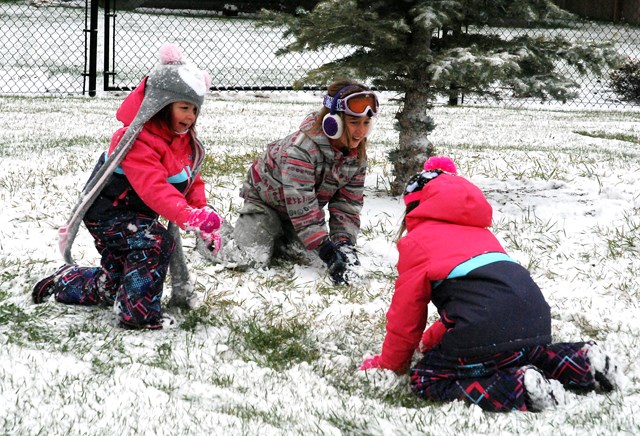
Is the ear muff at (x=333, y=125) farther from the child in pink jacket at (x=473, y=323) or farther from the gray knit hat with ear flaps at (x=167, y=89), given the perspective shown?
the child in pink jacket at (x=473, y=323)

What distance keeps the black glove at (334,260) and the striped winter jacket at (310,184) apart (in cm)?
5

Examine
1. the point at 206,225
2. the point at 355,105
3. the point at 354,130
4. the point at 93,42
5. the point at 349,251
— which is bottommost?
the point at 93,42

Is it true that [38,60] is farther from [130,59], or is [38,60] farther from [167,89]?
[167,89]

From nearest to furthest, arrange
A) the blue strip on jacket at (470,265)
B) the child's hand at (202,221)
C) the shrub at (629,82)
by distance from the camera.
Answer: the blue strip on jacket at (470,265)
the child's hand at (202,221)
the shrub at (629,82)

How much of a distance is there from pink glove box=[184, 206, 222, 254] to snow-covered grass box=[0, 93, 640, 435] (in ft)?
1.56

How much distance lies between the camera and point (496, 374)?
3.18 meters

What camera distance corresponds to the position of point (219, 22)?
28578 millimetres

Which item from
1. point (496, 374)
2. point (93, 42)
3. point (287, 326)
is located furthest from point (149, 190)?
point (93, 42)

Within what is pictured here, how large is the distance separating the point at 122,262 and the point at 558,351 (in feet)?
6.86

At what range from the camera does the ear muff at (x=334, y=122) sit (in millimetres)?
4680

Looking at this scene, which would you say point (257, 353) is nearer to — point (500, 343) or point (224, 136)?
point (500, 343)

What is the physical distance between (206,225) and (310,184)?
1284mm

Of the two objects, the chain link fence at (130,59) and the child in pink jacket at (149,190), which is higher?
the child in pink jacket at (149,190)

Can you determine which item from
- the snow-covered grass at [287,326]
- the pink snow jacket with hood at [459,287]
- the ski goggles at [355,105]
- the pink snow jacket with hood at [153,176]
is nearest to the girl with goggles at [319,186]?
the ski goggles at [355,105]
